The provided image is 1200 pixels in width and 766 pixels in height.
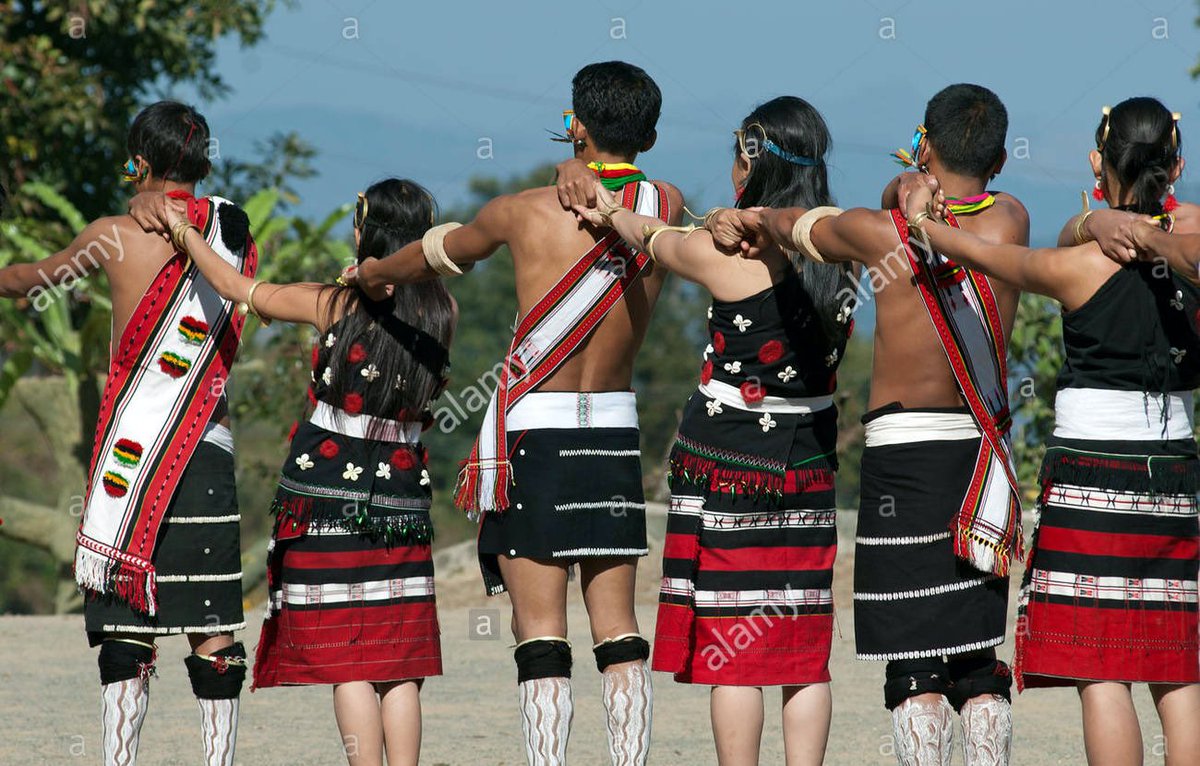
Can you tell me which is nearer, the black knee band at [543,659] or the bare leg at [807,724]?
the bare leg at [807,724]

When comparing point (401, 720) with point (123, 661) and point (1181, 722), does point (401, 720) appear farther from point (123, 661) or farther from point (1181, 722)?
point (1181, 722)

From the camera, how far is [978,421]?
4008 mm

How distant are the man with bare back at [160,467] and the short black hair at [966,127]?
2.14m

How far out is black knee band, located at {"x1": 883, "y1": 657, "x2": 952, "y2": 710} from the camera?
13.1ft

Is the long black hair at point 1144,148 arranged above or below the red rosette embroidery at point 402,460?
Result: above

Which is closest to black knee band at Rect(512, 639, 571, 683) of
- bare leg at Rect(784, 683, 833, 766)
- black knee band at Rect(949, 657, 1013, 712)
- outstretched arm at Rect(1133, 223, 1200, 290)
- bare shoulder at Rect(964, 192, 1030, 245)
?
bare leg at Rect(784, 683, 833, 766)

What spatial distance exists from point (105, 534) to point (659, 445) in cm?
1843

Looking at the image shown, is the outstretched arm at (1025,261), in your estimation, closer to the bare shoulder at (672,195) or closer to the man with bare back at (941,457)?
the man with bare back at (941,457)

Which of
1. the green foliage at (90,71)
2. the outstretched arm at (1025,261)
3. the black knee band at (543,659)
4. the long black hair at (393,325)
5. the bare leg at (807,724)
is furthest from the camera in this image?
the green foliage at (90,71)

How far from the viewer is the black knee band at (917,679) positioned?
13.1 ft

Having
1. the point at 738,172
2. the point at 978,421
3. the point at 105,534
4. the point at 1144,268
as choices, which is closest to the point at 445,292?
the point at 738,172

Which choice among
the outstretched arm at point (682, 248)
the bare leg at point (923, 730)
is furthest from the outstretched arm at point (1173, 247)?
the bare leg at point (923, 730)

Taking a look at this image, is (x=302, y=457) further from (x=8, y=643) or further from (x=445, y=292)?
(x=8, y=643)

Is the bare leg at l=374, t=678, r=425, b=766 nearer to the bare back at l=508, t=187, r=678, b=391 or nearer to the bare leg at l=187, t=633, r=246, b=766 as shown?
the bare leg at l=187, t=633, r=246, b=766
